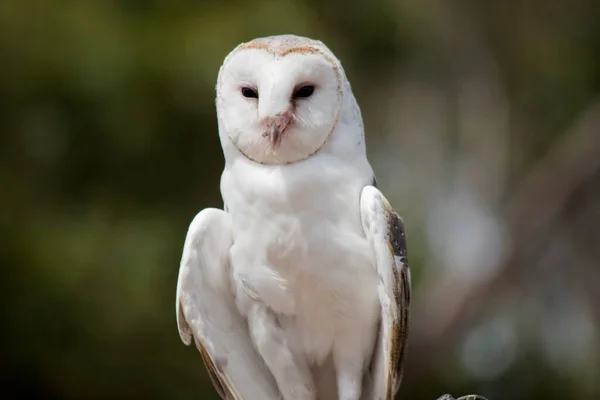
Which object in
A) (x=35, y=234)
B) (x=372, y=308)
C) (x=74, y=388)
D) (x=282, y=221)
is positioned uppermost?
(x=282, y=221)

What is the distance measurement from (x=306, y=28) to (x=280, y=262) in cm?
483

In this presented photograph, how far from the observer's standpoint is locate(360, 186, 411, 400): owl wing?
3.07 metres

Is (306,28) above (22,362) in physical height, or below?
above

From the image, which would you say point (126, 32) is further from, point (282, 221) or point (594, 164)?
point (282, 221)

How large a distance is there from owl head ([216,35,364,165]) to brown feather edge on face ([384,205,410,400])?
0.80 feet

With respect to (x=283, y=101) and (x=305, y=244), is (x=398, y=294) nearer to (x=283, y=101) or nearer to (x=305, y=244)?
(x=305, y=244)

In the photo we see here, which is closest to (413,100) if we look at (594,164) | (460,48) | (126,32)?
(460,48)

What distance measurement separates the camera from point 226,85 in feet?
10.4

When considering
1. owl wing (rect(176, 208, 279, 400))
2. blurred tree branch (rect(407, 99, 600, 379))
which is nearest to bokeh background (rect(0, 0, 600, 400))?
blurred tree branch (rect(407, 99, 600, 379))

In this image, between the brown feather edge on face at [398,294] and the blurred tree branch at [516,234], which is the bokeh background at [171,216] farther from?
the brown feather edge on face at [398,294]

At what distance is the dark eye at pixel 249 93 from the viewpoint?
309cm

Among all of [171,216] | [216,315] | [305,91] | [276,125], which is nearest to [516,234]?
[171,216]

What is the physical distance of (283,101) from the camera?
3.00 m

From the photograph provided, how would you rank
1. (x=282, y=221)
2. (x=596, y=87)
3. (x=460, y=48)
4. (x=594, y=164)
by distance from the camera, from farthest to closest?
1. (x=460, y=48)
2. (x=596, y=87)
3. (x=594, y=164)
4. (x=282, y=221)
